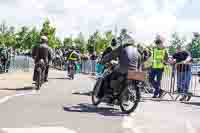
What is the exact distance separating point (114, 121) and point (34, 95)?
15.8 feet

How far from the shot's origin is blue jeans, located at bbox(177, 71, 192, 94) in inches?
583

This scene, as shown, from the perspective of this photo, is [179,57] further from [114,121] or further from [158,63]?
[114,121]

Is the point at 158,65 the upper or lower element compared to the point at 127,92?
upper

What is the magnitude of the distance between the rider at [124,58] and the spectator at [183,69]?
4123mm

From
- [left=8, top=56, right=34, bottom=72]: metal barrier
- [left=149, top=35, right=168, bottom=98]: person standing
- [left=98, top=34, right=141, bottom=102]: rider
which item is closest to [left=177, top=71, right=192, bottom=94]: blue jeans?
[left=149, top=35, right=168, bottom=98]: person standing

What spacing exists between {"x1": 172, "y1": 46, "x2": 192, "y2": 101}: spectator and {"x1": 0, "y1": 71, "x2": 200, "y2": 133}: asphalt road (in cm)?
172

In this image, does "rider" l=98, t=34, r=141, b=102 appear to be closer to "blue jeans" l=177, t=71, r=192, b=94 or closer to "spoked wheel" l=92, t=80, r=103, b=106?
"spoked wheel" l=92, t=80, r=103, b=106

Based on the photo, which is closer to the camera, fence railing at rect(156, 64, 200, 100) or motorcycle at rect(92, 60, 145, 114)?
motorcycle at rect(92, 60, 145, 114)

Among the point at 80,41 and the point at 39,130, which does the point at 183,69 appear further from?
the point at 80,41

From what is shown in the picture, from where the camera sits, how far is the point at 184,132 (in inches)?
325

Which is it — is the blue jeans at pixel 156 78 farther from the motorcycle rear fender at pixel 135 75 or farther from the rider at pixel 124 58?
the motorcycle rear fender at pixel 135 75

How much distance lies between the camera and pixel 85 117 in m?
9.45

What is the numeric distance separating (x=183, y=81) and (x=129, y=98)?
198 inches

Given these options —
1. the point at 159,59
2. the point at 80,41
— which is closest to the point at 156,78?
the point at 159,59
